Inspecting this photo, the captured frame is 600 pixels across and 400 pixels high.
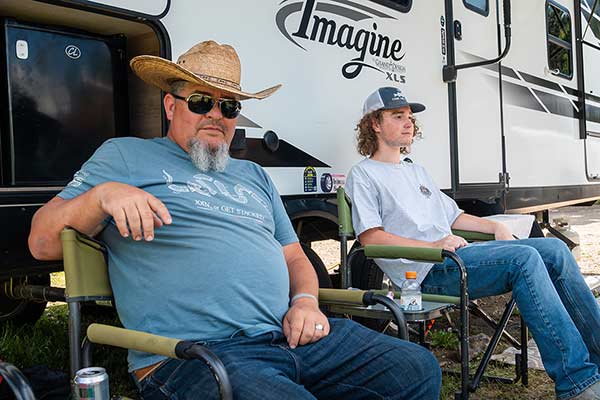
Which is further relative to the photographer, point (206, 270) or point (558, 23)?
point (558, 23)

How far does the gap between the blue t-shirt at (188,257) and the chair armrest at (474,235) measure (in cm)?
146

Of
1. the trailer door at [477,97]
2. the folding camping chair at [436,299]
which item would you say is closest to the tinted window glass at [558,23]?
the trailer door at [477,97]

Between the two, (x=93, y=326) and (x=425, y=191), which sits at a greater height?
(x=425, y=191)

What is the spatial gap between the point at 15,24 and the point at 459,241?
6.19ft

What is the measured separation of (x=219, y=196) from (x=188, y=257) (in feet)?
0.81

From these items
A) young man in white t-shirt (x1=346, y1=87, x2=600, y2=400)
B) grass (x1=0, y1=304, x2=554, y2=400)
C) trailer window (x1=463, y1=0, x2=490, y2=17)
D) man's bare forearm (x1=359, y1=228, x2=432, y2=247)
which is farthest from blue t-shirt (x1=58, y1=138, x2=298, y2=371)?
trailer window (x1=463, y1=0, x2=490, y2=17)

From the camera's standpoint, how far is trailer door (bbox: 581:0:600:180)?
586cm

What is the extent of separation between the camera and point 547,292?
2.55m

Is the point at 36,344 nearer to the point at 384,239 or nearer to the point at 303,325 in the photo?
the point at 384,239

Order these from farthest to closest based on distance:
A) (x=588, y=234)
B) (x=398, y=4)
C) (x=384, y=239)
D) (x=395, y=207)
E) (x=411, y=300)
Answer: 1. (x=588, y=234)
2. (x=398, y=4)
3. (x=395, y=207)
4. (x=384, y=239)
5. (x=411, y=300)

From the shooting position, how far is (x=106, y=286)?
1.82 metres

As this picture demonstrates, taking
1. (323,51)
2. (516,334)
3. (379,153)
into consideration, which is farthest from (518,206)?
(323,51)

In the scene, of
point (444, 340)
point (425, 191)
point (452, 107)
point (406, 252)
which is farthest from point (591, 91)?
point (406, 252)

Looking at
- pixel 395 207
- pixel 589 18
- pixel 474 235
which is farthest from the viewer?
pixel 589 18
